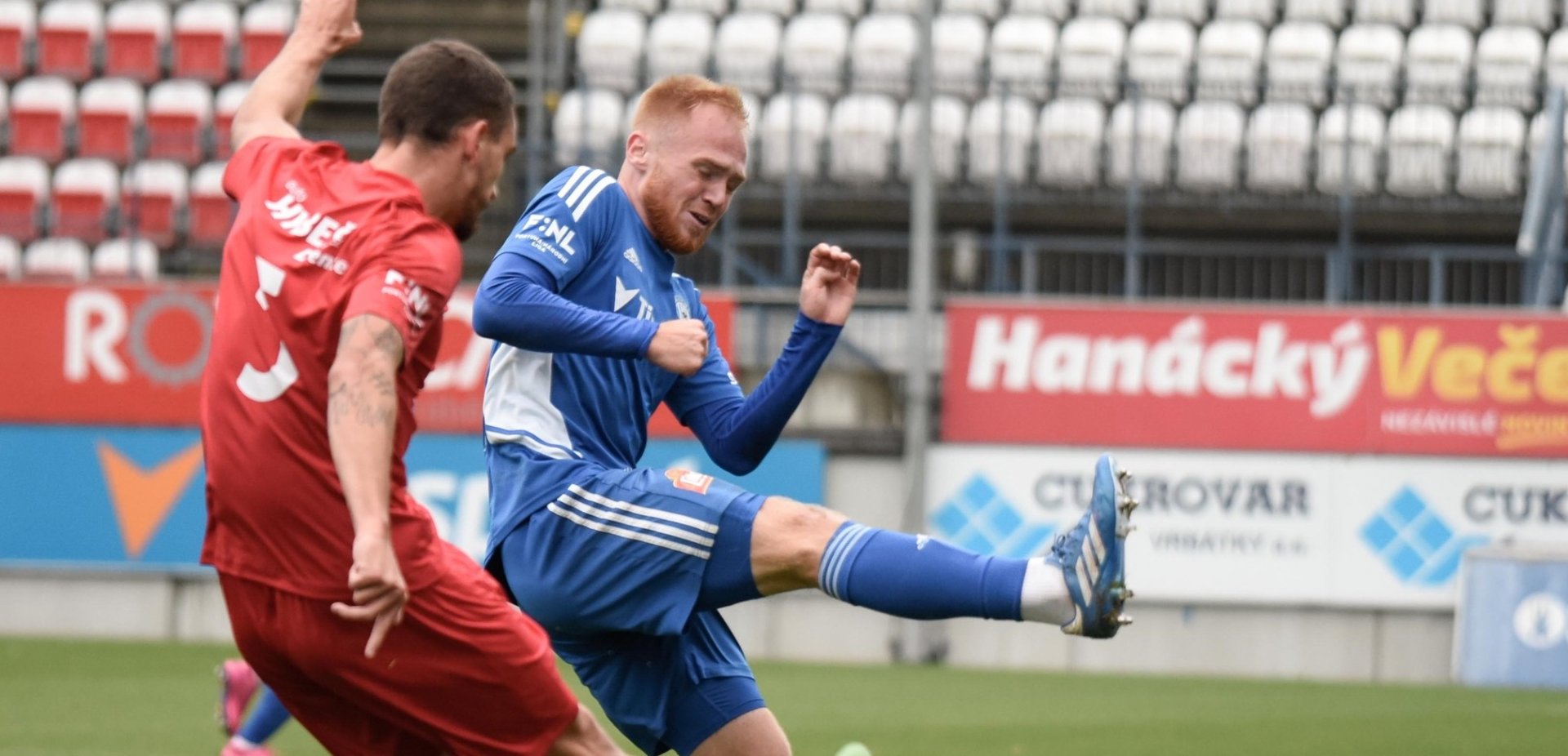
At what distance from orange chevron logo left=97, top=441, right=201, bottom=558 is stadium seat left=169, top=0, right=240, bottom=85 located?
4.77 m

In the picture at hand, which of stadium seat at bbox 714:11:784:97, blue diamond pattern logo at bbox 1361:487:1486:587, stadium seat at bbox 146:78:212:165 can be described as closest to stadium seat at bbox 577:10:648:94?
stadium seat at bbox 714:11:784:97

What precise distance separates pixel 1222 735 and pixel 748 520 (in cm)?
564

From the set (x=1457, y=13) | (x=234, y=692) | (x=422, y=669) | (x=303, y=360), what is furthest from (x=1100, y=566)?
(x=1457, y=13)

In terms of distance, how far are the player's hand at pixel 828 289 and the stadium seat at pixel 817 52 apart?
1225cm

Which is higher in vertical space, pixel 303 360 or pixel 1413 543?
pixel 303 360

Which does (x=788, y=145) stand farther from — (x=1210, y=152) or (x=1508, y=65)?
(x=1508, y=65)

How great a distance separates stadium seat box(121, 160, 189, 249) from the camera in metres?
16.6

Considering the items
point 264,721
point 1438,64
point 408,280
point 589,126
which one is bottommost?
point 264,721

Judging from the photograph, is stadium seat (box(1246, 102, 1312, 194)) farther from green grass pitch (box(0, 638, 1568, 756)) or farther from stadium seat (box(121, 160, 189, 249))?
stadium seat (box(121, 160, 189, 249))

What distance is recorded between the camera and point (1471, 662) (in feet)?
43.9

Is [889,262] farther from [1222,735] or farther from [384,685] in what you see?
[384,685]

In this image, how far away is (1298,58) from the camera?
17266 mm

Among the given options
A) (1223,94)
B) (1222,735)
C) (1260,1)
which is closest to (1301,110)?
(1223,94)

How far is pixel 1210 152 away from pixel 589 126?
4839 mm
